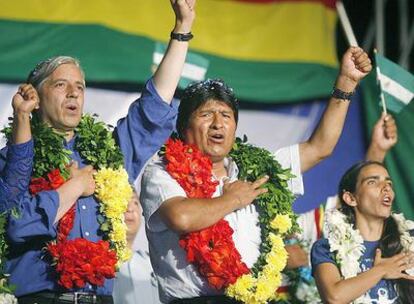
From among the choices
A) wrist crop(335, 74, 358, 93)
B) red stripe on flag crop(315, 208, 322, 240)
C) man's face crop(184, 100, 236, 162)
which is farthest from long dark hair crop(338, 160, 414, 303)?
red stripe on flag crop(315, 208, 322, 240)

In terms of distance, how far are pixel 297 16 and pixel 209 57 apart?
3.55ft

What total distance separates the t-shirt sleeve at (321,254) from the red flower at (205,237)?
0.64 m

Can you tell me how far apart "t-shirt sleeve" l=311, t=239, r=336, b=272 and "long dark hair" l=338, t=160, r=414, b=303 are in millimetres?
203

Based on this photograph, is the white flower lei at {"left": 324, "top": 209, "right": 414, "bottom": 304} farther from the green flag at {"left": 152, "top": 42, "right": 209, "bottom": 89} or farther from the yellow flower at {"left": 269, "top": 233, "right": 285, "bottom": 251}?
the green flag at {"left": 152, "top": 42, "right": 209, "bottom": 89}

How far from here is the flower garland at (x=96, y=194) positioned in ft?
12.7

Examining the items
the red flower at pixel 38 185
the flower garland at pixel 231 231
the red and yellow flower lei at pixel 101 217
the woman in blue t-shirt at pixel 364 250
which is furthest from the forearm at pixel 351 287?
the red flower at pixel 38 185

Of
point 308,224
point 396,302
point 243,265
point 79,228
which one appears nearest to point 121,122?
point 79,228

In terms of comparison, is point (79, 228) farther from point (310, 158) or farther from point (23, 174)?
point (310, 158)

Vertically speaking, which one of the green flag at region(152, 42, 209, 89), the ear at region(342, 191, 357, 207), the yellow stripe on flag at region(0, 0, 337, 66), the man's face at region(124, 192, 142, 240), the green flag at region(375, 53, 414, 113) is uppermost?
the yellow stripe on flag at region(0, 0, 337, 66)

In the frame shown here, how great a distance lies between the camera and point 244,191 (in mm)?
4168

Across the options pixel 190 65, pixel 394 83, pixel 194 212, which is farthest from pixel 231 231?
pixel 190 65

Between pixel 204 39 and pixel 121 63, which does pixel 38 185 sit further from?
pixel 204 39

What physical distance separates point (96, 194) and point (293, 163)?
1081 millimetres

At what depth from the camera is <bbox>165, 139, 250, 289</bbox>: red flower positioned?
13.4ft
